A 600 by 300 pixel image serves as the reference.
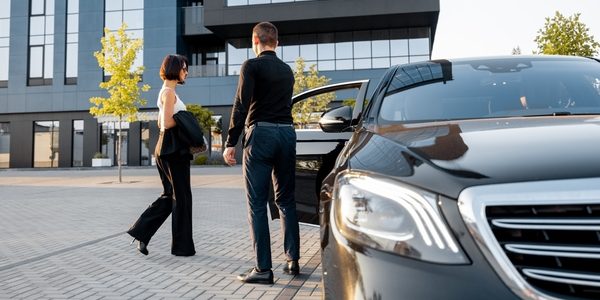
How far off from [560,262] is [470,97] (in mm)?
1556

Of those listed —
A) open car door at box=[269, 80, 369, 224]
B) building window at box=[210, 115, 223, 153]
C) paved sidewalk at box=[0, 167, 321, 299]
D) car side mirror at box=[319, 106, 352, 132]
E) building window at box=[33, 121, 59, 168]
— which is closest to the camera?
car side mirror at box=[319, 106, 352, 132]

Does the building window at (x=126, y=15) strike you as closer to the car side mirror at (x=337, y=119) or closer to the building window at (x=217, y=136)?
the building window at (x=217, y=136)

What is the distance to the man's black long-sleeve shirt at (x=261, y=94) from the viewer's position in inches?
144

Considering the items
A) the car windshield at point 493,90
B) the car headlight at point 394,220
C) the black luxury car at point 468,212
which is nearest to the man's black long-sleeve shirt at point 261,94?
the car windshield at point 493,90

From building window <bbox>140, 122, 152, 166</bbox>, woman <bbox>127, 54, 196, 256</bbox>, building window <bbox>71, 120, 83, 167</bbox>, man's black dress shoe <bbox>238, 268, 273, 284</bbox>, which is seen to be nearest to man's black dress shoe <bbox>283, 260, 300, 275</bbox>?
man's black dress shoe <bbox>238, 268, 273, 284</bbox>

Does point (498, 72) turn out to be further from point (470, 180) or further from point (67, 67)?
point (67, 67)

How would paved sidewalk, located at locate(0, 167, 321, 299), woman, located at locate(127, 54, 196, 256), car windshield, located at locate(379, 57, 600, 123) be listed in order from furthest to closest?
1. woman, located at locate(127, 54, 196, 256)
2. paved sidewalk, located at locate(0, 167, 321, 299)
3. car windshield, located at locate(379, 57, 600, 123)

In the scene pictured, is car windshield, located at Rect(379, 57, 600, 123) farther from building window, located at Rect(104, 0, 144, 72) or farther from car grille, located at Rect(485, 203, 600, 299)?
building window, located at Rect(104, 0, 144, 72)

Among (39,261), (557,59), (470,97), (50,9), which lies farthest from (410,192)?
(50,9)

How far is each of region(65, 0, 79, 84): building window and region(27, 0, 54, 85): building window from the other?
1533 millimetres

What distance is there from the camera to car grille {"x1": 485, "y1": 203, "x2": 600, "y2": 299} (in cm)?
127

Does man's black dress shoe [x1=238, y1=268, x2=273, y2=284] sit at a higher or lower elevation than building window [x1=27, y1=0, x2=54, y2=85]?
lower

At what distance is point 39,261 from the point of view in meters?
4.76

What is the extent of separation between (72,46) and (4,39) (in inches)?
252
